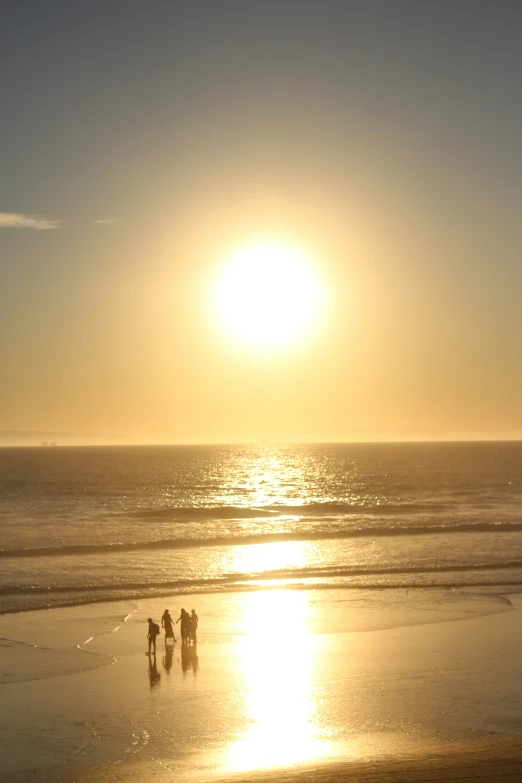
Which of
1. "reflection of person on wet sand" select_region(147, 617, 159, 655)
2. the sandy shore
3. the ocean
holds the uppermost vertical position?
the ocean

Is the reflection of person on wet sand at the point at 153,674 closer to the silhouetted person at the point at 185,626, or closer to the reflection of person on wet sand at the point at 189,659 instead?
the reflection of person on wet sand at the point at 189,659

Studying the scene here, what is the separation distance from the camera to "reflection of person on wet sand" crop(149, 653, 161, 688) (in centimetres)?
2133

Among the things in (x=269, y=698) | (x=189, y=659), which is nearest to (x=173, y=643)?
(x=189, y=659)

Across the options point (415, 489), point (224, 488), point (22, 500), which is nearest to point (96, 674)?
point (22, 500)

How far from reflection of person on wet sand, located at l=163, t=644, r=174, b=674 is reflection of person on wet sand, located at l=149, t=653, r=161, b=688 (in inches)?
11.9

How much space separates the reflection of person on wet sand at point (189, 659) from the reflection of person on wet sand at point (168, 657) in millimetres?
360

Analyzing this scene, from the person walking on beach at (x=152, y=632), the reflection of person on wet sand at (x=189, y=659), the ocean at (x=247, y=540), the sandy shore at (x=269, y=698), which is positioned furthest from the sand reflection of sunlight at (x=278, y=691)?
the ocean at (x=247, y=540)

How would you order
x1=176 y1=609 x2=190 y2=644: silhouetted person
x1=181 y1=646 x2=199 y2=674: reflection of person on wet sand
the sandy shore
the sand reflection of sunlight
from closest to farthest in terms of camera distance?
1. the sandy shore
2. the sand reflection of sunlight
3. x1=181 y1=646 x2=199 y2=674: reflection of person on wet sand
4. x1=176 y1=609 x2=190 y2=644: silhouetted person

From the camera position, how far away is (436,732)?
55.9ft

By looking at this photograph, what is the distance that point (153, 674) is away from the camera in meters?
22.2

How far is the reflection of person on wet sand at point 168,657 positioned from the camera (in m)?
22.9

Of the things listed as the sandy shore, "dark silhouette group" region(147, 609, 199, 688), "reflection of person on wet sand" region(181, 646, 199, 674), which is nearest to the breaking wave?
the sandy shore

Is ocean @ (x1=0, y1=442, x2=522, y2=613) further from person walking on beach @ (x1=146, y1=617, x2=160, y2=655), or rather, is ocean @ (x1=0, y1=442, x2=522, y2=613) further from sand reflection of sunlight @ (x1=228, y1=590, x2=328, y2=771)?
person walking on beach @ (x1=146, y1=617, x2=160, y2=655)

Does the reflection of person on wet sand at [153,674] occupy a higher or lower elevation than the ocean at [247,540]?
lower
